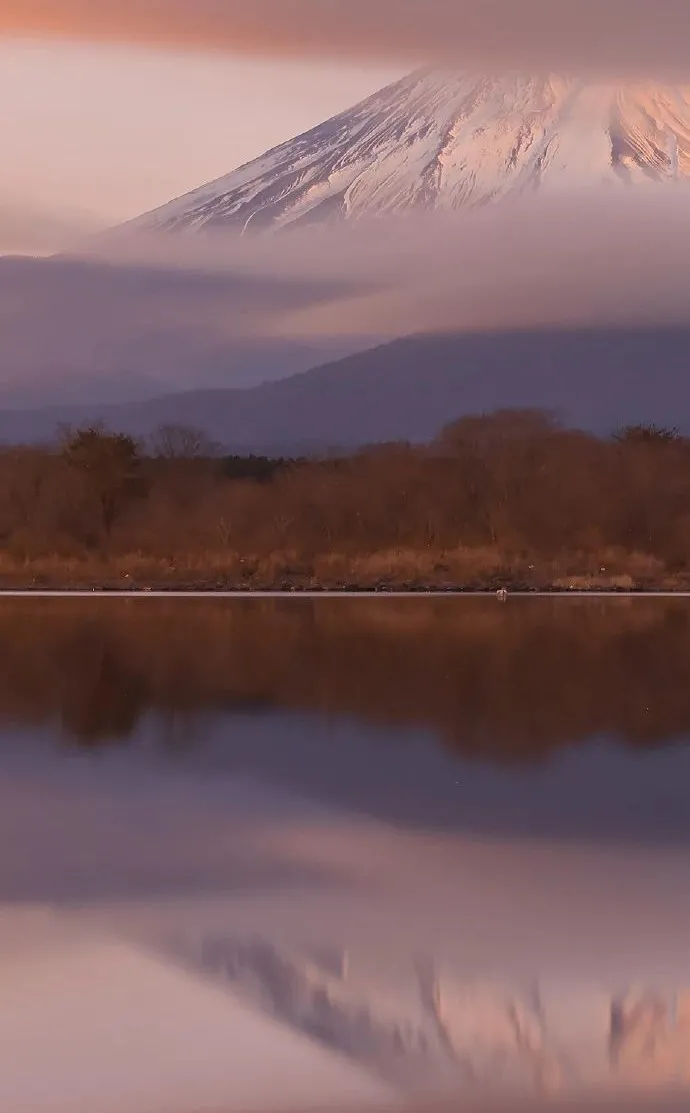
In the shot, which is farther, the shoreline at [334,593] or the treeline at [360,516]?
the treeline at [360,516]

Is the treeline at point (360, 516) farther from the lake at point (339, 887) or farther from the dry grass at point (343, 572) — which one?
the lake at point (339, 887)

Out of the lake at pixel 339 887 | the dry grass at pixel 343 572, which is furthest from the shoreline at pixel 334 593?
the lake at pixel 339 887

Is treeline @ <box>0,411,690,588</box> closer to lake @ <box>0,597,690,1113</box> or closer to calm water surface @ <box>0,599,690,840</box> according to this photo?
calm water surface @ <box>0,599,690,840</box>

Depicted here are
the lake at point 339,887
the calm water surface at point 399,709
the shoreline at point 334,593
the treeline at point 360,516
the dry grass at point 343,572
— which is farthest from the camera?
the treeline at point 360,516

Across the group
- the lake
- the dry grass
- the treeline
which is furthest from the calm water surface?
the treeline

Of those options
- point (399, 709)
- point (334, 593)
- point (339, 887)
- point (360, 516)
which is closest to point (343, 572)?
point (334, 593)

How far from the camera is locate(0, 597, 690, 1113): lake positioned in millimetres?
5078

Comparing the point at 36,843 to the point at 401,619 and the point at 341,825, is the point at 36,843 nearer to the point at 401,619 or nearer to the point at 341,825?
the point at 341,825

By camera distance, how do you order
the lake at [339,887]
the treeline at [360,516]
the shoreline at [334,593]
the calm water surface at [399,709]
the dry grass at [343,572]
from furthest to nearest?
the treeline at [360,516]
the dry grass at [343,572]
the shoreline at [334,593]
the calm water surface at [399,709]
the lake at [339,887]

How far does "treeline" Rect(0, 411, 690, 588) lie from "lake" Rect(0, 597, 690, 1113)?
58.8ft

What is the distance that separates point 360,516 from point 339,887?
3486cm

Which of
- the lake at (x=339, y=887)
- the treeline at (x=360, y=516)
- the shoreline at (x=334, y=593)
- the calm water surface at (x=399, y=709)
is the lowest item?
the lake at (x=339, y=887)

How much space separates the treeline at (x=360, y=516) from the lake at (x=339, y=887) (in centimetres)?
1793

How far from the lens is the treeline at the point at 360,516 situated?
3250 centimetres
